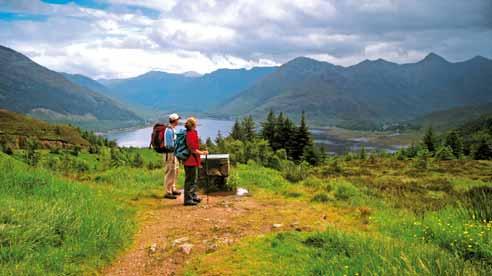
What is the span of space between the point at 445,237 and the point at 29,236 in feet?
22.7

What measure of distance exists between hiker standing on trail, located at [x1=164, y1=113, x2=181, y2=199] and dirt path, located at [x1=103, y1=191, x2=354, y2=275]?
0.66 meters

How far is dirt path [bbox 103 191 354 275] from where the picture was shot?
6.34 m

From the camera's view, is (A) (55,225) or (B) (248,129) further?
(B) (248,129)

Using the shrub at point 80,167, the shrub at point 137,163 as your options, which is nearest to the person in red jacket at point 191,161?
the shrub at point 80,167

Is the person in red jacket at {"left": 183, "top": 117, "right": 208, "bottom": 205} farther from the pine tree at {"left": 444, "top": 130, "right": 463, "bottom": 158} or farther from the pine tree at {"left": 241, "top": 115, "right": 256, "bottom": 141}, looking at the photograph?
the pine tree at {"left": 444, "top": 130, "right": 463, "bottom": 158}

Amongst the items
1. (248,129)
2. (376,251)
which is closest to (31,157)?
(376,251)

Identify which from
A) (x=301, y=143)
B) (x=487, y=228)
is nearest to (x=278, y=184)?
(x=487, y=228)

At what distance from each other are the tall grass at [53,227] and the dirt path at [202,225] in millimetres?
421

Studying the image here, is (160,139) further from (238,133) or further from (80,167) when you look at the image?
(238,133)

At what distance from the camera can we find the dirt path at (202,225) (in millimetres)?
6340

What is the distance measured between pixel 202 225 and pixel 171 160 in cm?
374

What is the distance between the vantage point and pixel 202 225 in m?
Answer: 8.57

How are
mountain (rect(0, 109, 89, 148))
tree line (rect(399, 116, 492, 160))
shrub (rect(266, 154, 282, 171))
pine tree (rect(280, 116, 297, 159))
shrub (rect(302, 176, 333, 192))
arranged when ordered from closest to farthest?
shrub (rect(302, 176, 333, 192))
shrub (rect(266, 154, 282, 171))
pine tree (rect(280, 116, 297, 159))
tree line (rect(399, 116, 492, 160))
mountain (rect(0, 109, 89, 148))

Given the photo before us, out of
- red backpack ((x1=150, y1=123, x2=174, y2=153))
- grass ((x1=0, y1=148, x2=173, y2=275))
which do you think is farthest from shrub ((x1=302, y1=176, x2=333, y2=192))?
grass ((x1=0, y1=148, x2=173, y2=275))
